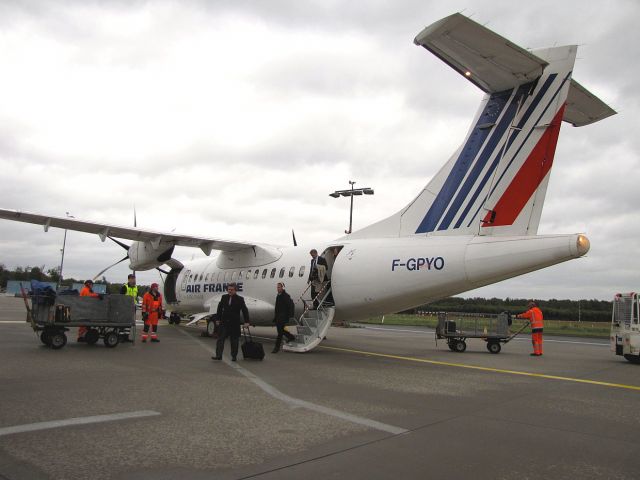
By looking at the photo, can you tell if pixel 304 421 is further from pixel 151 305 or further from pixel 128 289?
pixel 128 289

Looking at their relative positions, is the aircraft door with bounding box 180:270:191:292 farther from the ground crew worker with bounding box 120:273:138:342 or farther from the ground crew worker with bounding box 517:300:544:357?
the ground crew worker with bounding box 517:300:544:357

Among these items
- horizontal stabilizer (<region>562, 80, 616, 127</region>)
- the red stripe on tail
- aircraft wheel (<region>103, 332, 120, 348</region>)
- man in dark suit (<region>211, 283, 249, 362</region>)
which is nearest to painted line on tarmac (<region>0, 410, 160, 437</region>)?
man in dark suit (<region>211, 283, 249, 362</region>)

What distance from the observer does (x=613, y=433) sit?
17.6 feet

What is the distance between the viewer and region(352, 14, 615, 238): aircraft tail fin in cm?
966

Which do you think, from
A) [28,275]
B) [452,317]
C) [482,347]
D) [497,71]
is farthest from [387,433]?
[28,275]

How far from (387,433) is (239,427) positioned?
160 cm

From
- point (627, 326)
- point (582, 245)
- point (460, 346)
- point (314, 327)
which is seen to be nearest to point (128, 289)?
point (314, 327)

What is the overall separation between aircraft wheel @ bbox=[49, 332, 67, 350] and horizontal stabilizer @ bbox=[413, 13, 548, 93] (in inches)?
415

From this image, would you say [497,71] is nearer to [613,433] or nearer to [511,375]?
[511,375]

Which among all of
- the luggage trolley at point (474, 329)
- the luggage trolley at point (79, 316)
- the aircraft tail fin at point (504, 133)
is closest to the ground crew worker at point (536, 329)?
the luggage trolley at point (474, 329)

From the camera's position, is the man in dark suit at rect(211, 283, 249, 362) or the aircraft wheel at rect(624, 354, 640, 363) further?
the aircraft wheel at rect(624, 354, 640, 363)

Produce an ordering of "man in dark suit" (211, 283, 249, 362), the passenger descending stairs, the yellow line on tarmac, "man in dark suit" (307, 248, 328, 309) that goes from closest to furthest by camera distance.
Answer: the yellow line on tarmac
"man in dark suit" (211, 283, 249, 362)
the passenger descending stairs
"man in dark suit" (307, 248, 328, 309)

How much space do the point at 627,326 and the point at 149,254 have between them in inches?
627

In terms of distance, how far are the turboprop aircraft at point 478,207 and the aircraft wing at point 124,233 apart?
194 inches
